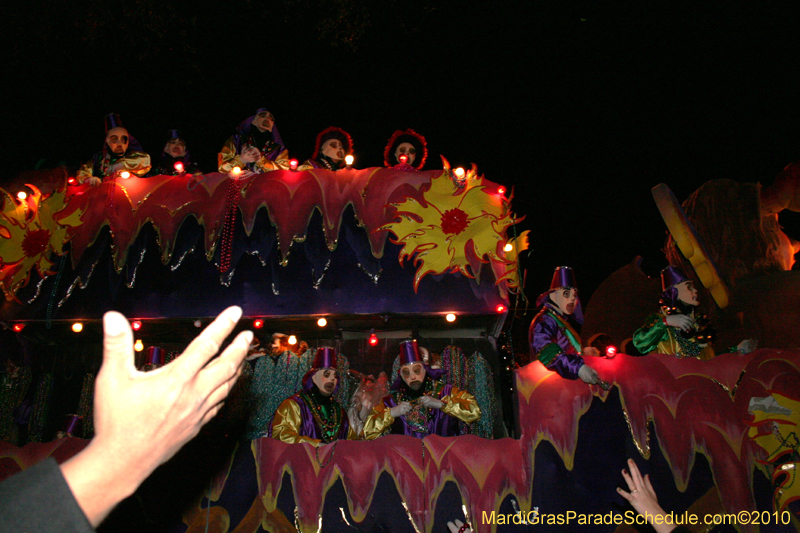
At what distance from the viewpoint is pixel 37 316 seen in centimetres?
452

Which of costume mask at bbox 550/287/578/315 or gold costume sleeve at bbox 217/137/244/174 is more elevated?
gold costume sleeve at bbox 217/137/244/174

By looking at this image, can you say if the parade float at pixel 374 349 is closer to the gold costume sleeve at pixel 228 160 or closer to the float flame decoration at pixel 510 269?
the float flame decoration at pixel 510 269

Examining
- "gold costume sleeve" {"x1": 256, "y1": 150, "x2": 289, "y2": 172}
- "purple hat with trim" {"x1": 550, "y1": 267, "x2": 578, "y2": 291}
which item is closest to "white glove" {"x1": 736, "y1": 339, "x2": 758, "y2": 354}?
"purple hat with trim" {"x1": 550, "y1": 267, "x2": 578, "y2": 291}

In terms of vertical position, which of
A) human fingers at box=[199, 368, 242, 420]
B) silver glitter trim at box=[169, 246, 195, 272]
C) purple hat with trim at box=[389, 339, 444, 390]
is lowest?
human fingers at box=[199, 368, 242, 420]

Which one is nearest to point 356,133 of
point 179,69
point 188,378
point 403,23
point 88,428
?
point 403,23

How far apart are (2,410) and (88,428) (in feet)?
2.86

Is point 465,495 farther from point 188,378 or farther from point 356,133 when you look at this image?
point 356,133

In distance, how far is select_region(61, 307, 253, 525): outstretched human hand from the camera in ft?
2.49

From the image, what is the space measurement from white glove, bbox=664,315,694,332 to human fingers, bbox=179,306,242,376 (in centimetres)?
392

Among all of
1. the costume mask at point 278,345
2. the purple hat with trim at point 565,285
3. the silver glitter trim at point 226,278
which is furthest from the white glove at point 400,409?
the silver glitter trim at point 226,278

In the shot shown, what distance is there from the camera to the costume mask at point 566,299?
4168 mm

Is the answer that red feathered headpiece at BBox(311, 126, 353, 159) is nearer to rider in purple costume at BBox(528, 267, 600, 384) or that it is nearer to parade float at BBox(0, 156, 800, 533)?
parade float at BBox(0, 156, 800, 533)

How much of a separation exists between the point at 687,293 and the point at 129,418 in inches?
177

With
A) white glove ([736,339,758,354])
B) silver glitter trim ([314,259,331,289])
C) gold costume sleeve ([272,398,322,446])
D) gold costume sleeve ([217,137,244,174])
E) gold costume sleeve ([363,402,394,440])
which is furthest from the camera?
gold costume sleeve ([217,137,244,174])
